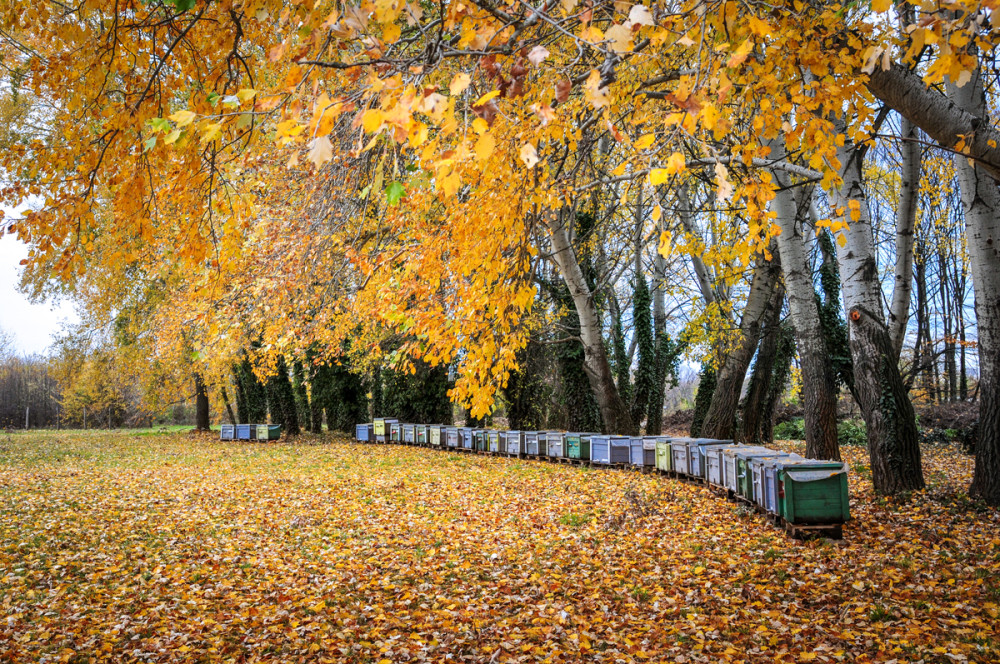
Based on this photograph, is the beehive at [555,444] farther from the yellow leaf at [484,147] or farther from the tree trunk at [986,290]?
the yellow leaf at [484,147]

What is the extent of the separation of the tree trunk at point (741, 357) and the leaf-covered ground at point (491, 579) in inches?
119

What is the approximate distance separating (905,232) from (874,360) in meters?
1.93

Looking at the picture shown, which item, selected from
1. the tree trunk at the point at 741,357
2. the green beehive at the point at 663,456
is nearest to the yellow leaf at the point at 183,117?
the green beehive at the point at 663,456

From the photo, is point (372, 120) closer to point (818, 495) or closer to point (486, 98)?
point (486, 98)

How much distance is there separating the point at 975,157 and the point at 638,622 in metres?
4.58

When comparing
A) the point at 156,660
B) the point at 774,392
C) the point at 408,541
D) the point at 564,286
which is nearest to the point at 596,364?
the point at 564,286

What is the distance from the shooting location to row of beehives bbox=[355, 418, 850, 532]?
6.98 m

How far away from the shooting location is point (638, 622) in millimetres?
4980

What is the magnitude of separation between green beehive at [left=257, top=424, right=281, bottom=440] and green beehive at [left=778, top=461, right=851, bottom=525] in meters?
20.7

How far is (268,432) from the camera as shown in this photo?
78.4 feet

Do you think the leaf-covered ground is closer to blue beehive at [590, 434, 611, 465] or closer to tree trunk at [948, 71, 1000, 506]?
tree trunk at [948, 71, 1000, 506]

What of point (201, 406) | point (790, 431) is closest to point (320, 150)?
point (790, 431)

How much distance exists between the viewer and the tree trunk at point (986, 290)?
7301 mm

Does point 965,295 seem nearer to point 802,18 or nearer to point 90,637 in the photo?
point 802,18
